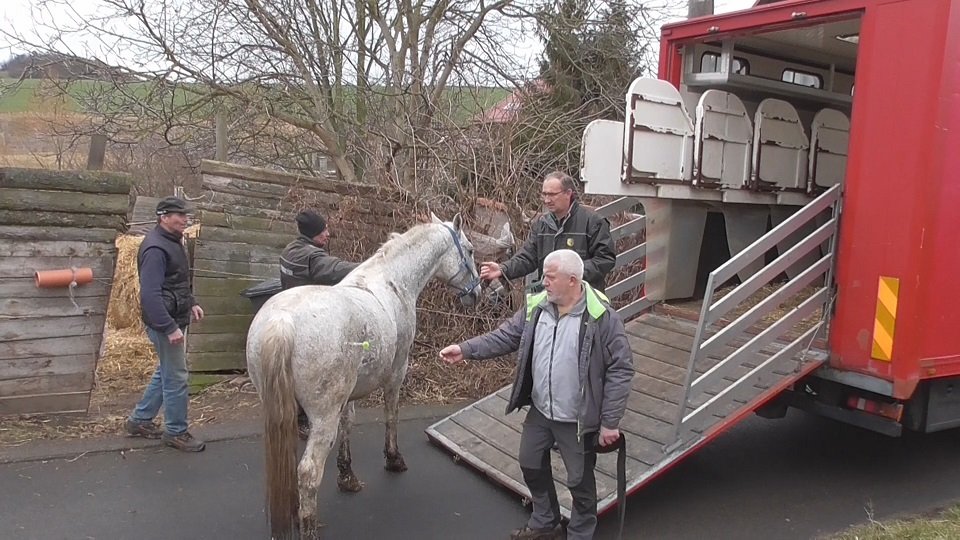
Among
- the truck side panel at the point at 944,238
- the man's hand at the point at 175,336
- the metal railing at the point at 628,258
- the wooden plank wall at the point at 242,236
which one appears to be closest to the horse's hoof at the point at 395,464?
the man's hand at the point at 175,336

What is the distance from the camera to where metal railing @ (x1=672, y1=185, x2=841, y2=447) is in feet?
12.5

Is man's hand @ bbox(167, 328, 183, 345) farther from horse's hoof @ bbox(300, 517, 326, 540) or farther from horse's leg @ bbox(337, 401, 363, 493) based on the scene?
horse's hoof @ bbox(300, 517, 326, 540)

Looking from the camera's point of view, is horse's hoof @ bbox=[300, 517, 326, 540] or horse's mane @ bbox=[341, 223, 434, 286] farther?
horse's mane @ bbox=[341, 223, 434, 286]

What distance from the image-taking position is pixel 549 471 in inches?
144

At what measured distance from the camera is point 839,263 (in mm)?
4207

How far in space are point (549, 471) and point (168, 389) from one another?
2.84m

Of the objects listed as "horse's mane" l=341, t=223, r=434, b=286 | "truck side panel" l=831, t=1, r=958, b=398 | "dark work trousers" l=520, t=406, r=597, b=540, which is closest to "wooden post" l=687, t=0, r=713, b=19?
"truck side panel" l=831, t=1, r=958, b=398

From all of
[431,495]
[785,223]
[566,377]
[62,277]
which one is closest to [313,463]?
[431,495]

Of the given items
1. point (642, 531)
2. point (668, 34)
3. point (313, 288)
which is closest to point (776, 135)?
point (668, 34)

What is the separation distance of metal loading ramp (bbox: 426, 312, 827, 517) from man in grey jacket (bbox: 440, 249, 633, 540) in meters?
0.30

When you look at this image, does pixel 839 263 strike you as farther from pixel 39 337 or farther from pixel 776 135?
pixel 39 337

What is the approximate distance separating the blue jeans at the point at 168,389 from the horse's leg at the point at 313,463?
1802 mm

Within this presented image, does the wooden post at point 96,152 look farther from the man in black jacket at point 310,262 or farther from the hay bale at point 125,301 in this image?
the man in black jacket at point 310,262

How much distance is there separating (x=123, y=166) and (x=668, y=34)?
11.1 metres
